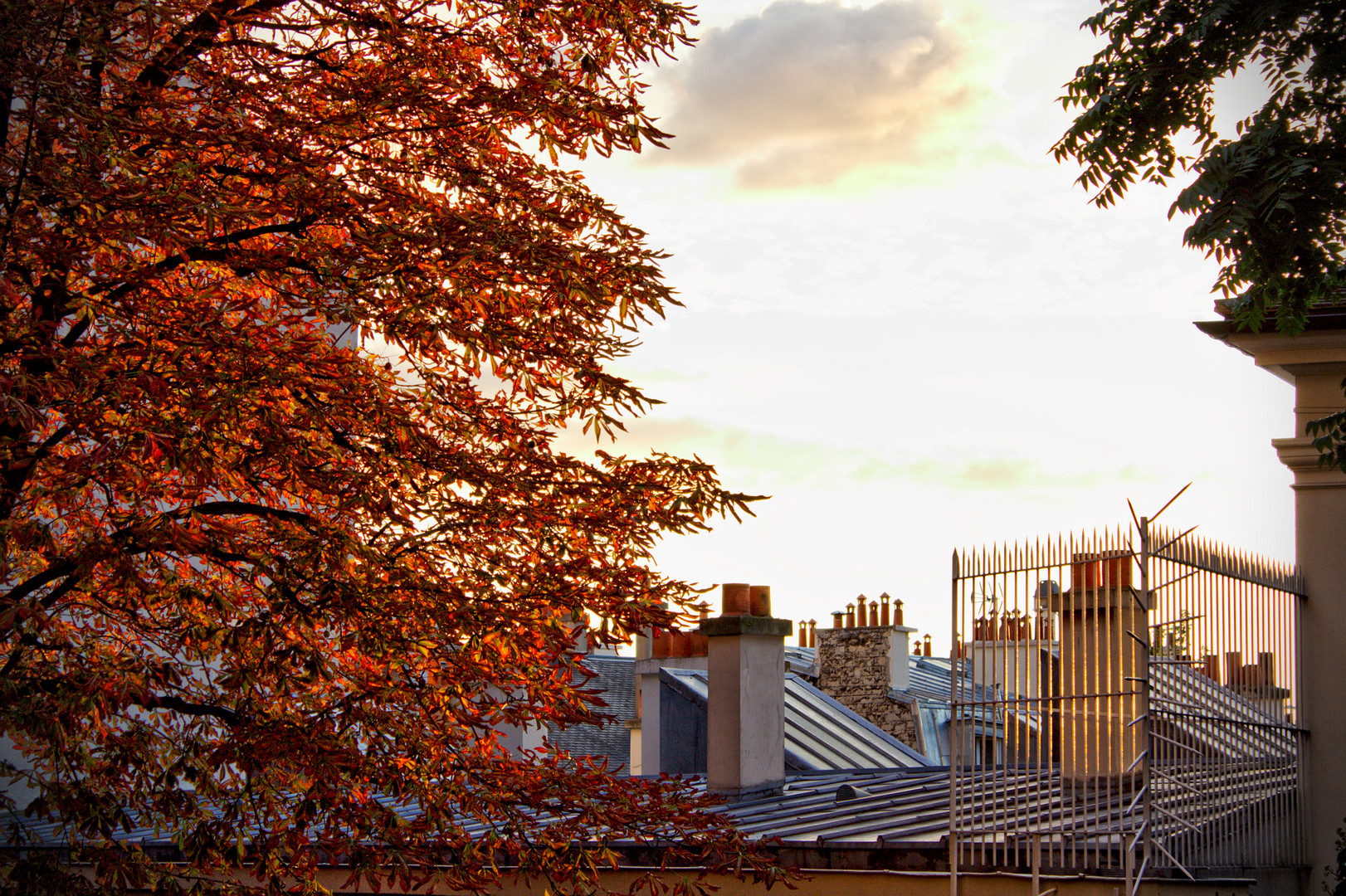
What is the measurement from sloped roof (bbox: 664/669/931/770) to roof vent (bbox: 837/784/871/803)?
3.76m

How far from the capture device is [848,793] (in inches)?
469

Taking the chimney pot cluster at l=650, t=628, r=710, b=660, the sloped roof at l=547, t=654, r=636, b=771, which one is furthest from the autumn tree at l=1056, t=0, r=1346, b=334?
the sloped roof at l=547, t=654, r=636, b=771

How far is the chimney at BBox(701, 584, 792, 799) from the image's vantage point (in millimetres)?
12250

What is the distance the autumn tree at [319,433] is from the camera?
6438 millimetres

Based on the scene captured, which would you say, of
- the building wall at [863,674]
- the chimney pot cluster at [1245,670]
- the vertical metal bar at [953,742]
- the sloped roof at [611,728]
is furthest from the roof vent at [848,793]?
the building wall at [863,674]

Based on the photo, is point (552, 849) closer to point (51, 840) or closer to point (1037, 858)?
point (1037, 858)

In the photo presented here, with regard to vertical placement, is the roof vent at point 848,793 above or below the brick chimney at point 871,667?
below

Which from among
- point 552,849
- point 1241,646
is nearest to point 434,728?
point 552,849

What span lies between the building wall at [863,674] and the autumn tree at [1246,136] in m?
17.0

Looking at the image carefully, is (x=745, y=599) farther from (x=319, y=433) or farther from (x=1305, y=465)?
(x=319, y=433)

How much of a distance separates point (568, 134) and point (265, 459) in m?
2.67

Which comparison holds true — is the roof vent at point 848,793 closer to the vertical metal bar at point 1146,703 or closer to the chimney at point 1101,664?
the chimney at point 1101,664

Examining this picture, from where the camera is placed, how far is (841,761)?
669 inches

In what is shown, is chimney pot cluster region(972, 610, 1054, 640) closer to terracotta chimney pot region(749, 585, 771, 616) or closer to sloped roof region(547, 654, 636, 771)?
terracotta chimney pot region(749, 585, 771, 616)
